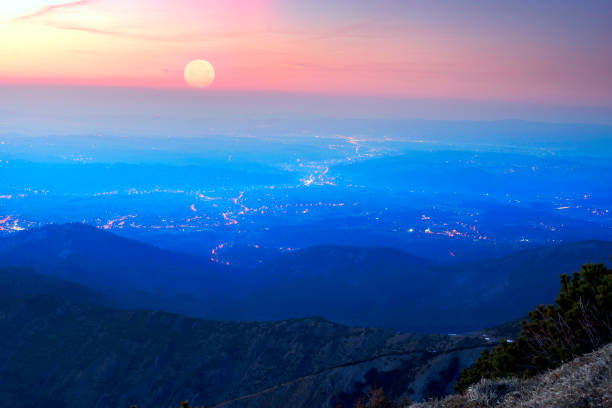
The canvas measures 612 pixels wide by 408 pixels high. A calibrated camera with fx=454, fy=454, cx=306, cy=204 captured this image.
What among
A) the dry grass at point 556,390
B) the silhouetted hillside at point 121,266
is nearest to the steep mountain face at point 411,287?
the silhouetted hillside at point 121,266

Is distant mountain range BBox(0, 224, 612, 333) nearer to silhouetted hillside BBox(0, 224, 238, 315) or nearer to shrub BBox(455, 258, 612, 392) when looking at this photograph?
silhouetted hillside BBox(0, 224, 238, 315)

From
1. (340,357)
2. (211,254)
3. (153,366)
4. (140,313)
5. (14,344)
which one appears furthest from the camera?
(211,254)

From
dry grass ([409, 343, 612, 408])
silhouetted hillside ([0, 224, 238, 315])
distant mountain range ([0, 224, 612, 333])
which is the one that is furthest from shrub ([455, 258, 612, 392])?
silhouetted hillside ([0, 224, 238, 315])

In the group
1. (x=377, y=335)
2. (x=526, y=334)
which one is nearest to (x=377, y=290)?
(x=377, y=335)

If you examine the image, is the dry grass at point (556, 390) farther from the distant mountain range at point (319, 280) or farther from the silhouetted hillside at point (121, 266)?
the silhouetted hillside at point (121, 266)

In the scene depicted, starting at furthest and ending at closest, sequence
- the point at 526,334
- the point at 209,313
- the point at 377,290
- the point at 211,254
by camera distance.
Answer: the point at 211,254, the point at 377,290, the point at 209,313, the point at 526,334

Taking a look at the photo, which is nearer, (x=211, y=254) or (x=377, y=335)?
(x=377, y=335)

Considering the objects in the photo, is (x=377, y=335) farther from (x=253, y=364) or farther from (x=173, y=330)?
(x=173, y=330)
